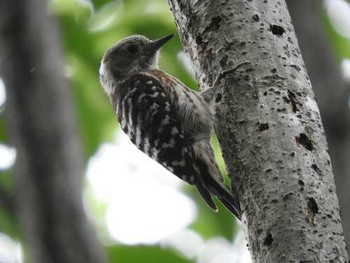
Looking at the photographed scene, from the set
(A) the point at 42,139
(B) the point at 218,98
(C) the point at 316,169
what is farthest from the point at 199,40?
(A) the point at 42,139

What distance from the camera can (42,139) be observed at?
183cm

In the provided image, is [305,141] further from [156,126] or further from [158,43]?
[158,43]

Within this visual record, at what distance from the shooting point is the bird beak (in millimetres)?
4728

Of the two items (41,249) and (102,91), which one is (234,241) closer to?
(102,91)

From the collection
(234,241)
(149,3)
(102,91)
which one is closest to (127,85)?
(102,91)

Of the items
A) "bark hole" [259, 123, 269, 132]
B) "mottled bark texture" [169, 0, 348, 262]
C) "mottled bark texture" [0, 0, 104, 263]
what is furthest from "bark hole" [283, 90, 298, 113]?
"mottled bark texture" [0, 0, 104, 263]

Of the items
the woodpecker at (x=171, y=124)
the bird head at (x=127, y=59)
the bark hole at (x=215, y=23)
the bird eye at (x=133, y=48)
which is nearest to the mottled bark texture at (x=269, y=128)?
the bark hole at (x=215, y=23)

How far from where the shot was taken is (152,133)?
4340mm

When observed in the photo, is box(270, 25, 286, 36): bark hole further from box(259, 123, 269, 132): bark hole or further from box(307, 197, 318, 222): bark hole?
box(307, 197, 318, 222): bark hole

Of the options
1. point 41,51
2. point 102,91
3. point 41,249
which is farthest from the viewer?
point 102,91

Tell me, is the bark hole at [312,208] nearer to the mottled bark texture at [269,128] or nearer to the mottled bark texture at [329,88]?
the mottled bark texture at [269,128]

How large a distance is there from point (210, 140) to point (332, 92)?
54.3 inches

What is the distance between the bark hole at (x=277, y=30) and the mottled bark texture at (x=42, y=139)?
4.48 ft

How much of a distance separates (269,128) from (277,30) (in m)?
0.57
